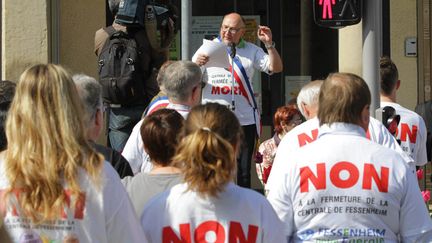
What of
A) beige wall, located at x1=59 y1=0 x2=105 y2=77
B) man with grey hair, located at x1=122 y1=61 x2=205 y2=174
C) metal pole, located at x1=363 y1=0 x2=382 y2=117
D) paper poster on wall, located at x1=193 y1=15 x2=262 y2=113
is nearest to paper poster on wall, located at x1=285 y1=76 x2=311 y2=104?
paper poster on wall, located at x1=193 y1=15 x2=262 y2=113

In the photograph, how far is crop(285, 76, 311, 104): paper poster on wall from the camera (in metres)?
13.3

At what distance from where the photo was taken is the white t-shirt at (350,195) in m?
4.64

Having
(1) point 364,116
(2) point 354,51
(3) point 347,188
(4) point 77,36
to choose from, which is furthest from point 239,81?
(3) point 347,188

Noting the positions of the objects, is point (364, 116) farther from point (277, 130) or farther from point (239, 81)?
point (277, 130)

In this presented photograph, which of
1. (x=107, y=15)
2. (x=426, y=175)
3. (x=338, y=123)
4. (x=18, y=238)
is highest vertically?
(x=107, y=15)

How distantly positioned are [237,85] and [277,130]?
3.87 ft

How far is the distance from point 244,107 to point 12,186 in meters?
5.36

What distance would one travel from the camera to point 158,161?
5.00m

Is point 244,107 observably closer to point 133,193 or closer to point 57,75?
point 133,193

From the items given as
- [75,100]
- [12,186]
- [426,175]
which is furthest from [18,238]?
[426,175]

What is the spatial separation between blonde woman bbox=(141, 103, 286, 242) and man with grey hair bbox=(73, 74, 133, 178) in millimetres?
671

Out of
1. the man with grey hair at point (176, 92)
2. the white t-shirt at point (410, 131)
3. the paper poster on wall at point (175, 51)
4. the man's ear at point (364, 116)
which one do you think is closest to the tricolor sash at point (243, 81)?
the white t-shirt at point (410, 131)

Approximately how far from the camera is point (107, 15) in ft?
40.8

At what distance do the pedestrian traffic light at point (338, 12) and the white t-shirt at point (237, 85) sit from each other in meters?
1.34
